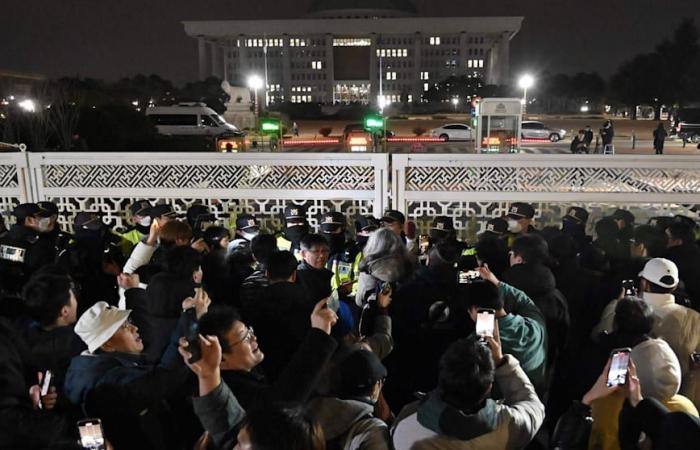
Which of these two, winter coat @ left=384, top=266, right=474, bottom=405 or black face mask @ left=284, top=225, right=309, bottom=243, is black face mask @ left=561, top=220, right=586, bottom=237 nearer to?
winter coat @ left=384, top=266, right=474, bottom=405

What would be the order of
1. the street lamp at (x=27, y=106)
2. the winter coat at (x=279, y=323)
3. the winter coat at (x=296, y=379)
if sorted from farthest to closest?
1. the street lamp at (x=27, y=106)
2. the winter coat at (x=279, y=323)
3. the winter coat at (x=296, y=379)

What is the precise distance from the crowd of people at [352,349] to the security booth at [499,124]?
45.5 ft

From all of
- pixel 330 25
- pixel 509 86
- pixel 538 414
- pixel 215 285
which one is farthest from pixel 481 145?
pixel 330 25

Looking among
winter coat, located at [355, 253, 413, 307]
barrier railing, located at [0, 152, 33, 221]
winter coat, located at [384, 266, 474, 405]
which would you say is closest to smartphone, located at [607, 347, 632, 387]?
winter coat, located at [384, 266, 474, 405]

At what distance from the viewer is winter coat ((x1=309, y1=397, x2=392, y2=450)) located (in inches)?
87.0

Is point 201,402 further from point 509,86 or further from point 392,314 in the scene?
point 509,86

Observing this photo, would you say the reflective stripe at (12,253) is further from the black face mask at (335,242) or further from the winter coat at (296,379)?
the winter coat at (296,379)

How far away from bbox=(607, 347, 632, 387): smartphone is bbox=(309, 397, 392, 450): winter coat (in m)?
0.95

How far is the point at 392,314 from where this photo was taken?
372cm

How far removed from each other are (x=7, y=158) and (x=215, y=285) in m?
5.00

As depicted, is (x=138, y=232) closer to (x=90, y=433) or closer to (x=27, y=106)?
(x=90, y=433)

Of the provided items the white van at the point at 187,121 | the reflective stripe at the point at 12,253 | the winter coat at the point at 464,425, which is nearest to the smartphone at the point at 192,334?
the winter coat at the point at 464,425

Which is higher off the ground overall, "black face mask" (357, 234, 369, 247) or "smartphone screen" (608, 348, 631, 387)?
"black face mask" (357, 234, 369, 247)

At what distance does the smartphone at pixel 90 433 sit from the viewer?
204 centimetres
